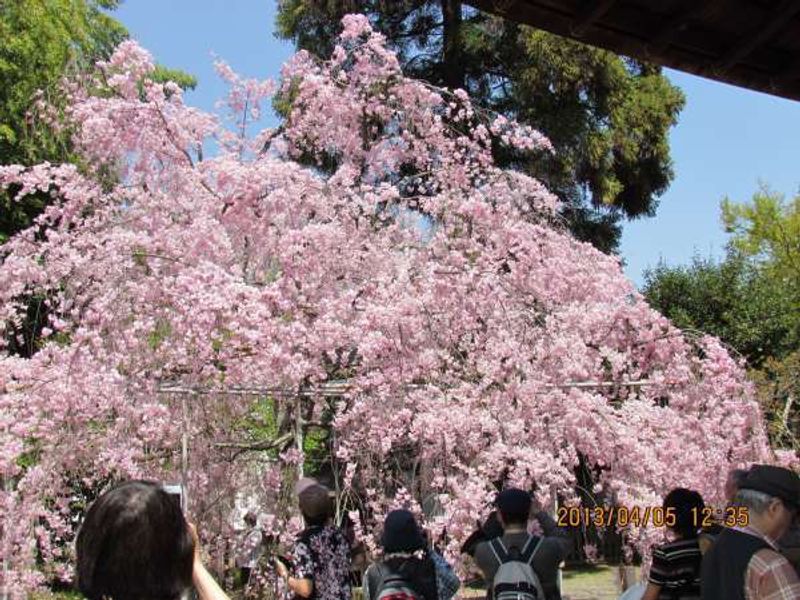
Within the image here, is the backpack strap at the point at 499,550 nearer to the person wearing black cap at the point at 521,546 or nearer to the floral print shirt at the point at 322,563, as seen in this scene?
the person wearing black cap at the point at 521,546

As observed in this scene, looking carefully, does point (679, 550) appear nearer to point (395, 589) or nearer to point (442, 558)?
point (442, 558)

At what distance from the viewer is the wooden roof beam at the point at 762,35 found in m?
2.94

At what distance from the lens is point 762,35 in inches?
120

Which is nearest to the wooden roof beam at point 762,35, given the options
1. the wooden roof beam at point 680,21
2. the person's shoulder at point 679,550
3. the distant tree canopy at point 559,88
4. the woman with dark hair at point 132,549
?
the wooden roof beam at point 680,21

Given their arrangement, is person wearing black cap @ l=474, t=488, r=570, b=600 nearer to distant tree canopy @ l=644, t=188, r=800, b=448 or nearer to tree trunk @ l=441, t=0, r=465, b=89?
distant tree canopy @ l=644, t=188, r=800, b=448

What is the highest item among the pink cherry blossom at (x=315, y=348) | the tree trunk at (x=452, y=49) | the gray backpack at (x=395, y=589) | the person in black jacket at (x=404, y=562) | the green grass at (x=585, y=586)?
the tree trunk at (x=452, y=49)

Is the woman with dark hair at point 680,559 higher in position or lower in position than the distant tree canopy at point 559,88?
lower

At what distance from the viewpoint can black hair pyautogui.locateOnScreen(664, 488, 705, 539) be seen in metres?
2.88

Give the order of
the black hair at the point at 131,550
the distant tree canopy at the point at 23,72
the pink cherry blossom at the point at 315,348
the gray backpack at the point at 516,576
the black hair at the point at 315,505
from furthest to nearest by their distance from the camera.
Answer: the distant tree canopy at the point at 23,72 < the pink cherry blossom at the point at 315,348 < the black hair at the point at 315,505 < the gray backpack at the point at 516,576 < the black hair at the point at 131,550

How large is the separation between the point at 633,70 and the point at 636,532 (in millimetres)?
9632

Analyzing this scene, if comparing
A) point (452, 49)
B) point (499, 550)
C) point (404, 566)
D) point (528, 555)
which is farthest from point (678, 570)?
point (452, 49)

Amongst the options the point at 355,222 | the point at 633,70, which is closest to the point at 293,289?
the point at 355,222

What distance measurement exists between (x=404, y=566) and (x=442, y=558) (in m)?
0.31

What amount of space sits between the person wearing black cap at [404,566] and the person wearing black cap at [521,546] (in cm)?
19
